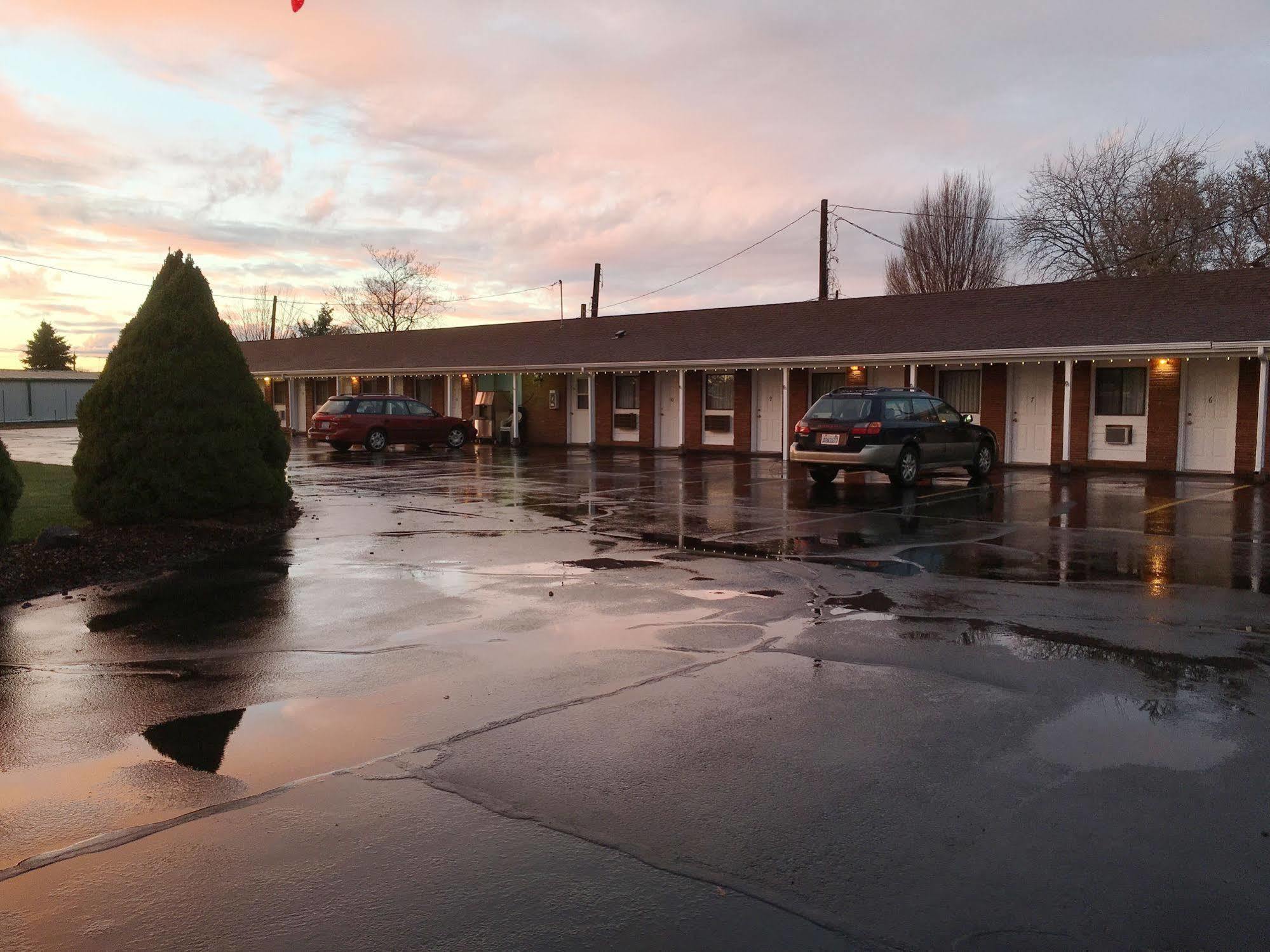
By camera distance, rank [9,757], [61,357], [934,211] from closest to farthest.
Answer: [9,757] < [934,211] < [61,357]

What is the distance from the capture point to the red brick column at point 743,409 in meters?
29.3

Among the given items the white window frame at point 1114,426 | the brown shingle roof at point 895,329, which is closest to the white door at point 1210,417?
the white window frame at point 1114,426

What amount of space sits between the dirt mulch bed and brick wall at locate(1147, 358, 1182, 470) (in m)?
18.3

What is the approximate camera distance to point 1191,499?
1677 cm

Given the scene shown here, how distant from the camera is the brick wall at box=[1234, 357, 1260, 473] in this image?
2155 centimetres

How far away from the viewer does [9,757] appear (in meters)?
5.00

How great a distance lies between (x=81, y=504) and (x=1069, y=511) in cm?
1292

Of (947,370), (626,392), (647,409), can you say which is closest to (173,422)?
(947,370)

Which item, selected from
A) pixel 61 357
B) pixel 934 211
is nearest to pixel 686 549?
pixel 934 211

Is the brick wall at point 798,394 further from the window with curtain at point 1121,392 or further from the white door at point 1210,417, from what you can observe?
the white door at point 1210,417

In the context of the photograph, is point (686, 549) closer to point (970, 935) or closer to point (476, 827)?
point (476, 827)

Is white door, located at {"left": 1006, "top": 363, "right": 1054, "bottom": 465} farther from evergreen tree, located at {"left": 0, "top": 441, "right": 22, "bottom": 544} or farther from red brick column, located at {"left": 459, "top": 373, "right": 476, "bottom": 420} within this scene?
evergreen tree, located at {"left": 0, "top": 441, "right": 22, "bottom": 544}

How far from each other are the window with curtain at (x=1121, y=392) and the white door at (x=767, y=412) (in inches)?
326

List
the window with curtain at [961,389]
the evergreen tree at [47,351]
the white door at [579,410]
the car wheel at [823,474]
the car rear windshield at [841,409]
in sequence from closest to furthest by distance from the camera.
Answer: the car rear windshield at [841,409] < the car wheel at [823,474] < the window with curtain at [961,389] < the white door at [579,410] < the evergreen tree at [47,351]
